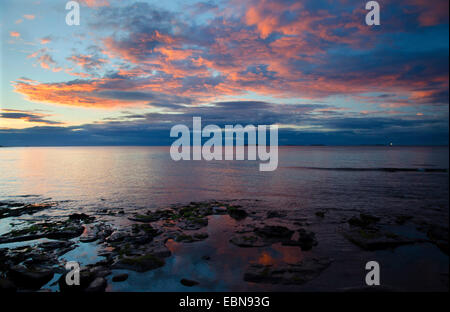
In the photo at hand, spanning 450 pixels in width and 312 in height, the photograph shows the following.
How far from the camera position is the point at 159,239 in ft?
58.0

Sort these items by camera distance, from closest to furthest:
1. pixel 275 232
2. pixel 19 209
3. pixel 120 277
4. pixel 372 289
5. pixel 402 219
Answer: pixel 372 289 → pixel 120 277 → pixel 275 232 → pixel 402 219 → pixel 19 209

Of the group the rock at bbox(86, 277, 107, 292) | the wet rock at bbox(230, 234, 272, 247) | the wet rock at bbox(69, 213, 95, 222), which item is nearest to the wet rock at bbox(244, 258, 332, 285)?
the wet rock at bbox(230, 234, 272, 247)

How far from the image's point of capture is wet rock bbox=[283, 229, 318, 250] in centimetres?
1614

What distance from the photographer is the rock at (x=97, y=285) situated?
10.8m

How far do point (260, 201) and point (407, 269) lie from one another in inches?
718

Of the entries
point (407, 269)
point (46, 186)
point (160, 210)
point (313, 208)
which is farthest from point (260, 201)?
point (46, 186)

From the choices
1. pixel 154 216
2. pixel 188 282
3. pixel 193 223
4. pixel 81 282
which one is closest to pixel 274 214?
pixel 193 223

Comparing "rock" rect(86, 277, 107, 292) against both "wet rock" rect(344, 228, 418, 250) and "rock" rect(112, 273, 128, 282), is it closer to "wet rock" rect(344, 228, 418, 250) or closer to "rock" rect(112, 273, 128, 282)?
"rock" rect(112, 273, 128, 282)

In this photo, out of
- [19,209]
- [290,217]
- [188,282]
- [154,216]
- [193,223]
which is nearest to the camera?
[188,282]

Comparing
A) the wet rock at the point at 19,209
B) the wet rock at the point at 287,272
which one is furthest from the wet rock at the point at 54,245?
the wet rock at the point at 287,272

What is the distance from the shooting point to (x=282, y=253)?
15086 millimetres

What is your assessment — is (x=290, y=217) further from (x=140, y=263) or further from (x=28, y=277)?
(x=28, y=277)

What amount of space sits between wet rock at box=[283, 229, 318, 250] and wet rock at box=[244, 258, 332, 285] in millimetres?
2145

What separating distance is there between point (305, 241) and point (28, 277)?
52.4ft
